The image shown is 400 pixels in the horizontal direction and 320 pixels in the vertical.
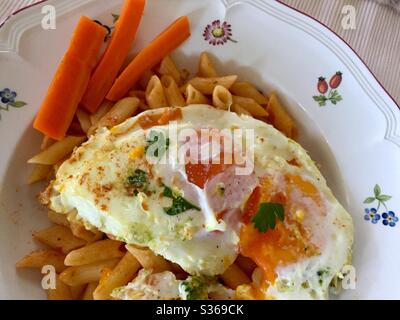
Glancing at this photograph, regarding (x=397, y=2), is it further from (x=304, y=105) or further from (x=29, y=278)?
(x=29, y=278)

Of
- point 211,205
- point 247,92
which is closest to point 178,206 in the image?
point 211,205

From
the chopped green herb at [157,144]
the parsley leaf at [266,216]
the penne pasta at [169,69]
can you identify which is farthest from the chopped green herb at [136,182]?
the penne pasta at [169,69]

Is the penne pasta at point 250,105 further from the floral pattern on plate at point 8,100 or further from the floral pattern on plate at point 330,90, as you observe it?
the floral pattern on plate at point 8,100

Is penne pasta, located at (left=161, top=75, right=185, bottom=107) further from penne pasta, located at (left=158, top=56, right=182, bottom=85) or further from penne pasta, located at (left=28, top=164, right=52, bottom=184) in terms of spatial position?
penne pasta, located at (left=28, top=164, right=52, bottom=184)

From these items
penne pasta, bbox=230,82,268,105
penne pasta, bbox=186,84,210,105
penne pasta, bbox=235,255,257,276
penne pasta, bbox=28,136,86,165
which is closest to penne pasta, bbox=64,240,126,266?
penne pasta, bbox=28,136,86,165

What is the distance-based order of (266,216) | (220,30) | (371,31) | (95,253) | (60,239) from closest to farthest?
(266,216), (95,253), (60,239), (220,30), (371,31)

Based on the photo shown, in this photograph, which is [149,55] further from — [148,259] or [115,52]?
[148,259]
